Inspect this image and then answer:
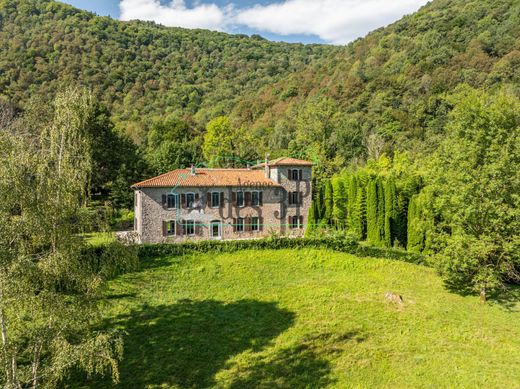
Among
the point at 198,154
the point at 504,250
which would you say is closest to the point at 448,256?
the point at 504,250

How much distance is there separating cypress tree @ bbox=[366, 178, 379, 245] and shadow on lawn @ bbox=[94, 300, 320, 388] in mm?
13678

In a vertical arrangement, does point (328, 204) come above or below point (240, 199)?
below

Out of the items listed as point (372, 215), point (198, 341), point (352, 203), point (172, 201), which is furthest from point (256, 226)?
point (198, 341)

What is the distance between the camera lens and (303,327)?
15.9m

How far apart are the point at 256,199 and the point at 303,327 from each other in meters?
15.8

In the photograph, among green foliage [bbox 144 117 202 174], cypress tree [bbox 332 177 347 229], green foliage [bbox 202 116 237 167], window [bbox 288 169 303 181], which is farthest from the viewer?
green foliage [bbox 202 116 237 167]

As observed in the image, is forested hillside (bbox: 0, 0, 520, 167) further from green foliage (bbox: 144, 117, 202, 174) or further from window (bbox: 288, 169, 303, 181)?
window (bbox: 288, 169, 303, 181)

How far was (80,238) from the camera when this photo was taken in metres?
8.97

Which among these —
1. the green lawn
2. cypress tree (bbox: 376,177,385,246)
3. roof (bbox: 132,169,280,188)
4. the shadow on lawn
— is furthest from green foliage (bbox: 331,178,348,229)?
the shadow on lawn

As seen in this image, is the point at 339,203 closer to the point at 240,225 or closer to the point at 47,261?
the point at 240,225

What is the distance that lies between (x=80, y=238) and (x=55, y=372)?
3199 millimetres

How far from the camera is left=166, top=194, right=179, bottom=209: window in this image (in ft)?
92.1

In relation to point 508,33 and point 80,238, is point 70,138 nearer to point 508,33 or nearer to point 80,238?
point 80,238

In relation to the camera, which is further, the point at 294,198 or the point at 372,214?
the point at 294,198
